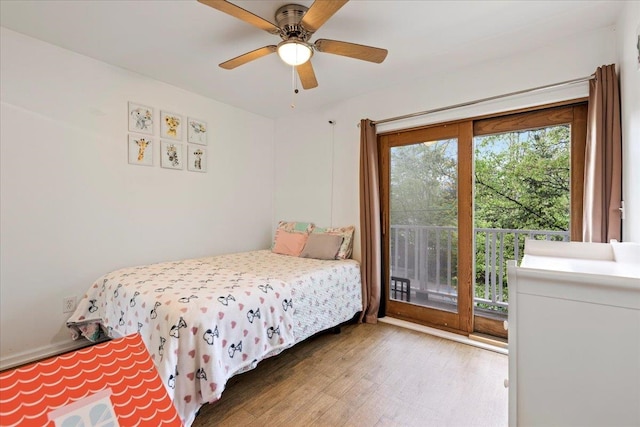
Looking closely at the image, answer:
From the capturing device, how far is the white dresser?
2.62 ft

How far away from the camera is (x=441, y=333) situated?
272cm

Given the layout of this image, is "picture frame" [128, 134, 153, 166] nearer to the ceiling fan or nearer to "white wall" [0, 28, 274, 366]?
"white wall" [0, 28, 274, 366]

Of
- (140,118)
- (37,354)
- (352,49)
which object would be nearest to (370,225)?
(352,49)

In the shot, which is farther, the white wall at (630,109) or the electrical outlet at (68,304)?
the electrical outlet at (68,304)

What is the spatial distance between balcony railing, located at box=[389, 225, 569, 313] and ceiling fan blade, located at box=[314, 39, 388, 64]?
171 centimetres

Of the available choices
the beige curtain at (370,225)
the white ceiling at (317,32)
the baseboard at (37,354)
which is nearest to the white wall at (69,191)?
the baseboard at (37,354)

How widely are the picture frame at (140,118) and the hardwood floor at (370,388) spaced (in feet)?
7.76

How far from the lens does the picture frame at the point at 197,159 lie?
3.18m

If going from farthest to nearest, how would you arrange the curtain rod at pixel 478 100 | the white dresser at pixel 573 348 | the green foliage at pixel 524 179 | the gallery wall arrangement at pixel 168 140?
1. the gallery wall arrangement at pixel 168 140
2. the green foliage at pixel 524 179
3. the curtain rod at pixel 478 100
4. the white dresser at pixel 573 348

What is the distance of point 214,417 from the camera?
5.43ft

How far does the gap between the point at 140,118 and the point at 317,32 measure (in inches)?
73.0

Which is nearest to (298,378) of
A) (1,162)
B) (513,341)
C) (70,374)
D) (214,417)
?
(214,417)

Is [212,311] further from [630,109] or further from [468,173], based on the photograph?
[630,109]

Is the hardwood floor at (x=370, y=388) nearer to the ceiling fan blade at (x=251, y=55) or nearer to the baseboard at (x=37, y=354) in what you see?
the baseboard at (x=37, y=354)
